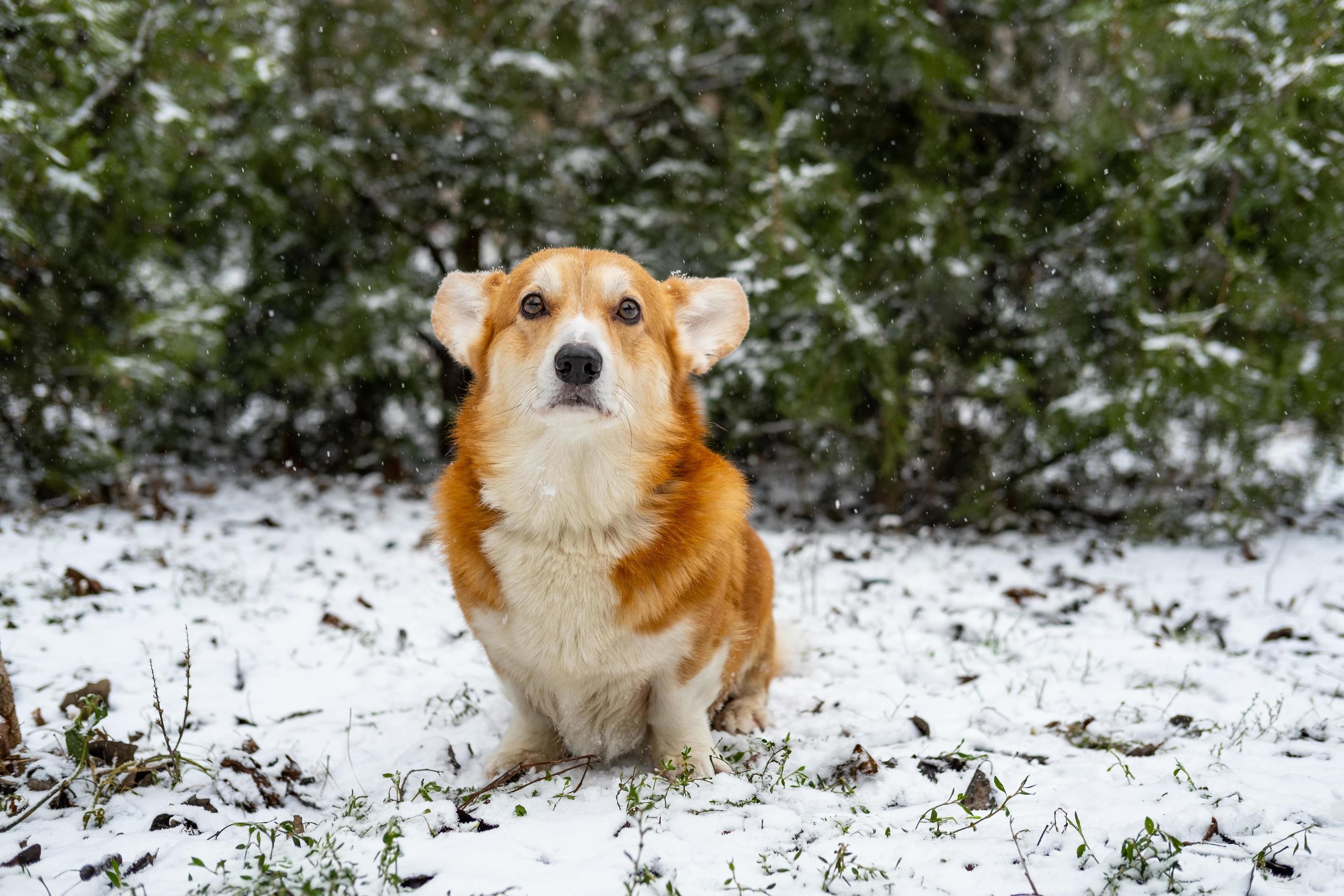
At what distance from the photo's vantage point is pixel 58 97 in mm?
5523

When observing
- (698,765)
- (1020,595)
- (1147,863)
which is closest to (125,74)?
(698,765)

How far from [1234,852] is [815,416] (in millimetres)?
4528

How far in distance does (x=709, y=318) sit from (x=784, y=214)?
307 cm

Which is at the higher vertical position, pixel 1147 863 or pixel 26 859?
pixel 26 859

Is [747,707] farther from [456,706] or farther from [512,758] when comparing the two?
[456,706]

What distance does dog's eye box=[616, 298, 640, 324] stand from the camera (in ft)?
9.86

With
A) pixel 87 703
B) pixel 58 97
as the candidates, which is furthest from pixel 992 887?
pixel 58 97

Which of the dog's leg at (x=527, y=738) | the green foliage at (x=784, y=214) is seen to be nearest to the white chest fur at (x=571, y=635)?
the dog's leg at (x=527, y=738)

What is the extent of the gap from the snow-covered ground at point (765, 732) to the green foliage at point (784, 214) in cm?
123

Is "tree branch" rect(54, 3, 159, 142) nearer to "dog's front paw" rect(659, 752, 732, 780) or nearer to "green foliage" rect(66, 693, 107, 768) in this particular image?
"green foliage" rect(66, 693, 107, 768)

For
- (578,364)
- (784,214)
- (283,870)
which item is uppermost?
(784,214)

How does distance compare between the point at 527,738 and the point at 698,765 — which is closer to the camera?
the point at 698,765

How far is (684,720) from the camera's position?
9.40ft

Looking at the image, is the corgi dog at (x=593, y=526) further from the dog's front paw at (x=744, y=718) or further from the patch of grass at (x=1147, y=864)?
the patch of grass at (x=1147, y=864)
